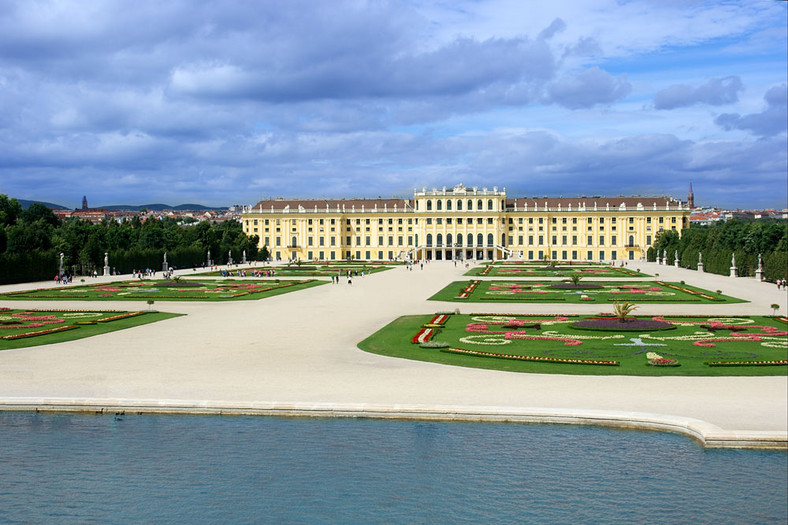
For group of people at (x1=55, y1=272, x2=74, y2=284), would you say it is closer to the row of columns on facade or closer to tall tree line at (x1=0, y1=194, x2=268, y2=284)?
tall tree line at (x1=0, y1=194, x2=268, y2=284)

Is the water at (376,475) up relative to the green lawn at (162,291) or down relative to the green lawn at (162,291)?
down

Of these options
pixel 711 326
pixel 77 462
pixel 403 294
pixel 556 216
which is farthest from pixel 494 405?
pixel 556 216

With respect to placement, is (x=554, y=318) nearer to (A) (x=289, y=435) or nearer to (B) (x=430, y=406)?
Result: (B) (x=430, y=406)

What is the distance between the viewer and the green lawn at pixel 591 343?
1745cm

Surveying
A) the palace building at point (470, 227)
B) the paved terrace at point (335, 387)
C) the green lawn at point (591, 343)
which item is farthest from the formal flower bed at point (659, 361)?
the palace building at point (470, 227)

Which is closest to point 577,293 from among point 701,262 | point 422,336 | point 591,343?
point 591,343

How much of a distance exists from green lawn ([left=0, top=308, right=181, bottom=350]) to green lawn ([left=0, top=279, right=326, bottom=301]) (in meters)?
6.43

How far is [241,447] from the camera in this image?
11945 mm

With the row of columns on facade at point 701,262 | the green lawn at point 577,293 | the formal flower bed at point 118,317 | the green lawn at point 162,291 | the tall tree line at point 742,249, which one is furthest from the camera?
the row of columns on facade at point 701,262

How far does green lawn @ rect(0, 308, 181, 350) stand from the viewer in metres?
22.9

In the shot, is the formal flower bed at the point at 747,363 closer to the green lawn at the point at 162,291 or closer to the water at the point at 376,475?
the water at the point at 376,475

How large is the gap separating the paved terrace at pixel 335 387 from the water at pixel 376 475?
431 millimetres

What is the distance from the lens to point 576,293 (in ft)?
132

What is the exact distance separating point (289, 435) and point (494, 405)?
3.65 m
